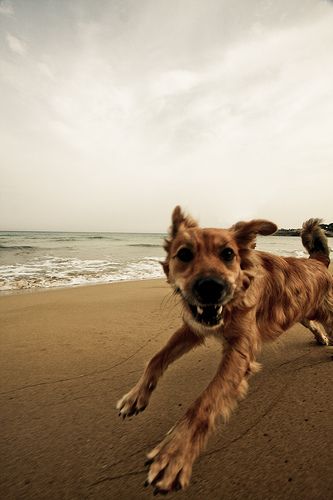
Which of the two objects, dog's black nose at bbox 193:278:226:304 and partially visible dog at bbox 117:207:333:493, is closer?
partially visible dog at bbox 117:207:333:493

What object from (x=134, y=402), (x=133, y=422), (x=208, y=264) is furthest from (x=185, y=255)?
(x=133, y=422)

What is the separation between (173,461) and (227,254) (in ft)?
5.15

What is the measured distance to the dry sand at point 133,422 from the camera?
147 cm

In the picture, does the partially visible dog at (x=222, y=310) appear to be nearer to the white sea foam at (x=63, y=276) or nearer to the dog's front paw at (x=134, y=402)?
the dog's front paw at (x=134, y=402)

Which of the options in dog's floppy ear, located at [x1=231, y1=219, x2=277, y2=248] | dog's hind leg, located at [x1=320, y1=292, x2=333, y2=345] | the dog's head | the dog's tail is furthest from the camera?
the dog's tail

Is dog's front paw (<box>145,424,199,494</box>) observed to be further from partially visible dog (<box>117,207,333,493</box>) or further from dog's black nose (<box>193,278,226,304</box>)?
dog's black nose (<box>193,278,226,304</box>)

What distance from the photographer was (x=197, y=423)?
1.72 metres

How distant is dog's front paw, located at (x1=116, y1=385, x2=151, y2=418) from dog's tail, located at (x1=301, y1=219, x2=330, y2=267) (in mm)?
2691

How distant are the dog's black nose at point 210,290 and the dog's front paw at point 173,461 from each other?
0.84 m

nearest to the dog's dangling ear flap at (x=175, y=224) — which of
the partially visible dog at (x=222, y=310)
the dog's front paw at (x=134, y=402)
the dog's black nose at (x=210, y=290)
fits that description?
the partially visible dog at (x=222, y=310)

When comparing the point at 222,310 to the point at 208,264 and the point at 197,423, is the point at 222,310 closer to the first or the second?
the point at 208,264

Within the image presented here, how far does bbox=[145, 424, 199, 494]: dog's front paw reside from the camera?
147cm

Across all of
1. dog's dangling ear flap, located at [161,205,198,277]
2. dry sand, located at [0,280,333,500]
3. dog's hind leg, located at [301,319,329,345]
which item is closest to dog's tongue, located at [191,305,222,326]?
dry sand, located at [0,280,333,500]

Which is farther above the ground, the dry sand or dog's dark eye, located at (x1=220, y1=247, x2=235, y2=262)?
dog's dark eye, located at (x1=220, y1=247, x2=235, y2=262)
